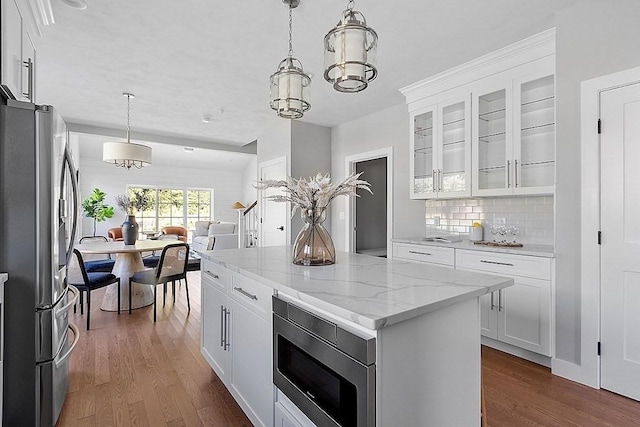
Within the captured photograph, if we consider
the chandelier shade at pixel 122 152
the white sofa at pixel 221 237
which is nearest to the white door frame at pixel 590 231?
the chandelier shade at pixel 122 152

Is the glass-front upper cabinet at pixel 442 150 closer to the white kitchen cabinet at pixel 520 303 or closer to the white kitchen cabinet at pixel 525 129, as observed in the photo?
the white kitchen cabinet at pixel 525 129

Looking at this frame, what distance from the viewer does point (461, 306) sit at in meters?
1.30

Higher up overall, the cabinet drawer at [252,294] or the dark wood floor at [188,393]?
the cabinet drawer at [252,294]

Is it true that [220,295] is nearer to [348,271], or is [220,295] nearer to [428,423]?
[348,271]

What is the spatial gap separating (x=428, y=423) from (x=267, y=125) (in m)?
5.02

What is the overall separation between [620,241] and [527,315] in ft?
2.69

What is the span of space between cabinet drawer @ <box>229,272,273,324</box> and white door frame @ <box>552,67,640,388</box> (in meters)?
2.13

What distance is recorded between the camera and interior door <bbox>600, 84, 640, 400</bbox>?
2.01 meters

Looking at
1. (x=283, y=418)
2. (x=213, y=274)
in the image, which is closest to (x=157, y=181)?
(x=213, y=274)

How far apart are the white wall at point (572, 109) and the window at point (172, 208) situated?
1000cm

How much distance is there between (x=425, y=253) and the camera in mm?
3289

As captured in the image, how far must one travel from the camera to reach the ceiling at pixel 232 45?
232 cm

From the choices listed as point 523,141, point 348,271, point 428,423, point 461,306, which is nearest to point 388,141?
point 523,141

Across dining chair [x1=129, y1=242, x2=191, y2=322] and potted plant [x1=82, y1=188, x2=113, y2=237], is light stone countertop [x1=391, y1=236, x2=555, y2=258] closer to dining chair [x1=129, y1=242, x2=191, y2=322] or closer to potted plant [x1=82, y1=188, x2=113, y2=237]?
dining chair [x1=129, y1=242, x2=191, y2=322]
